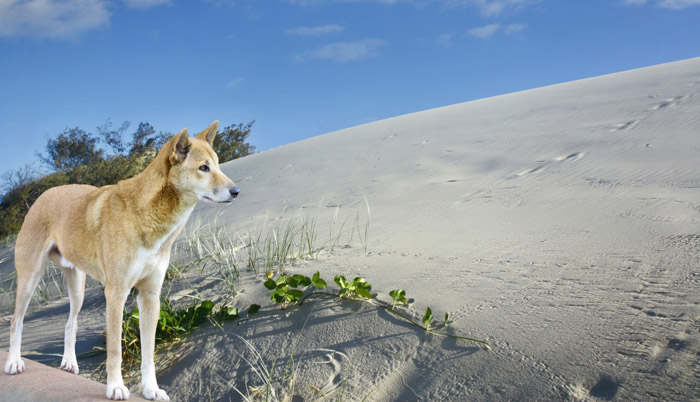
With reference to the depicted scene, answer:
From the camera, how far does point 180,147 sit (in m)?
2.62

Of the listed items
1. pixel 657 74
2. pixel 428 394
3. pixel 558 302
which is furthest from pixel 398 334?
pixel 657 74

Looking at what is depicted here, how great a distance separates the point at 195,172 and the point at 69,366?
1.69 meters

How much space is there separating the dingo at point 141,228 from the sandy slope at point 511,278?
1.84ft

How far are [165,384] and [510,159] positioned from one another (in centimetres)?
498

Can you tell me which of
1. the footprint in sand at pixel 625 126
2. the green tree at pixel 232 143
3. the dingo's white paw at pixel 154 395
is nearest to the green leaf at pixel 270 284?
the dingo's white paw at pixel 154 395

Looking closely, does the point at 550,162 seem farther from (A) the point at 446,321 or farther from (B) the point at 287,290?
(B) the point at 287,290

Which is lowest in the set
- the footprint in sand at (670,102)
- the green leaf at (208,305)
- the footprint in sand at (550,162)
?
the green leaf at (208,305)

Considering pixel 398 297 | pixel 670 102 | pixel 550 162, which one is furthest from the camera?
pixel 670 102

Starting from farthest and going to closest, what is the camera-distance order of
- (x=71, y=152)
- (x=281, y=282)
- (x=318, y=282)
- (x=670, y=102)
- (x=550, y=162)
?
(x=71, y=152) → (x=670, y=102) → (x=550, y=162) → (x=281, y=282) → (x=318, y=282)

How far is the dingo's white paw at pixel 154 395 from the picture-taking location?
2.73 meters

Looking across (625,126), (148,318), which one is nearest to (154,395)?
(148,318)

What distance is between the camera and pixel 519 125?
8.23m

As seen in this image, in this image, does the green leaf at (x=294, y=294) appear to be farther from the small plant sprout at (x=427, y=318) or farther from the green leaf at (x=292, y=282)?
the small plant sprout at (x=427, y=318)

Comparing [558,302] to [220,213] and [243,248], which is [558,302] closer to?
[243,248]
